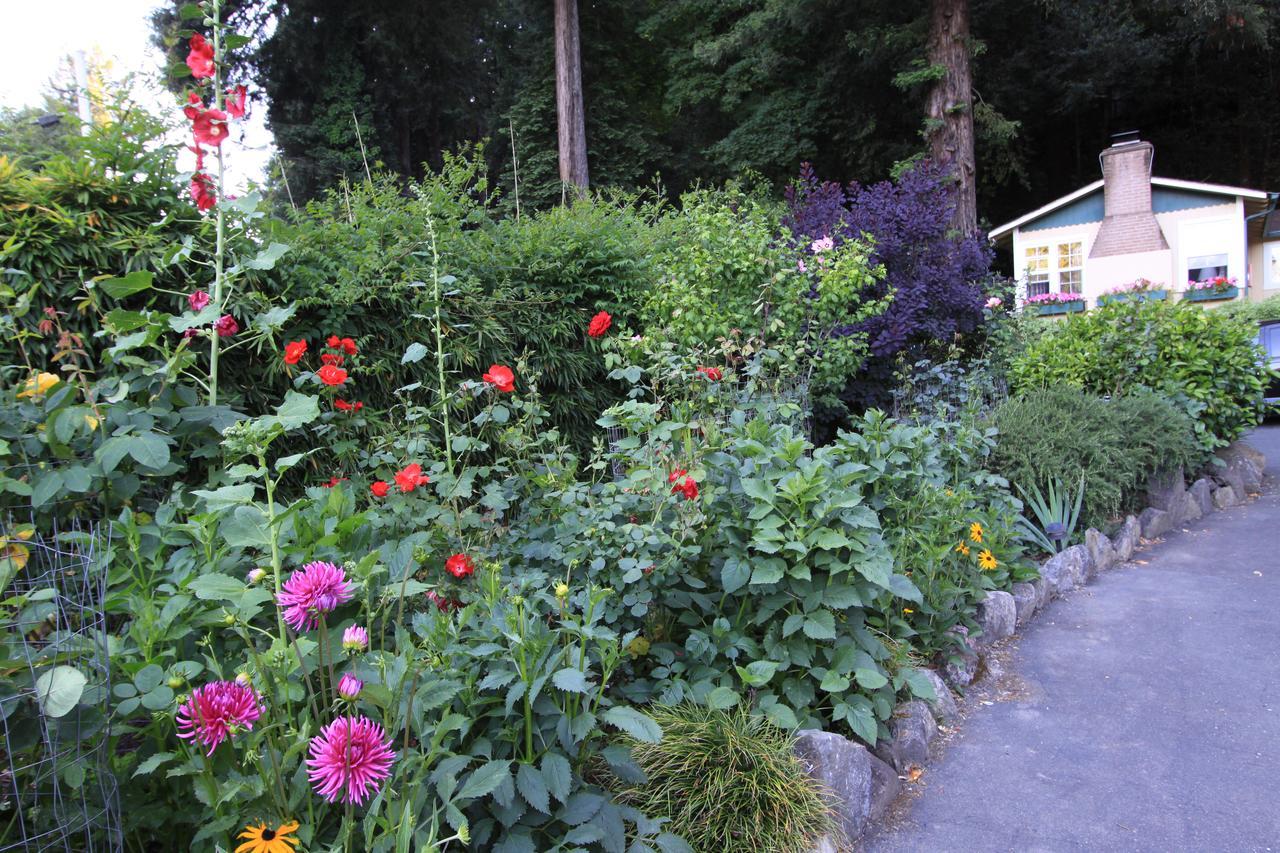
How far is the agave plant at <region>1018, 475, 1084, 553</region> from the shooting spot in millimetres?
4414

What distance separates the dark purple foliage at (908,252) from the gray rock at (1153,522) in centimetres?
178

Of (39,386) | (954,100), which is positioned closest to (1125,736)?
(39,386)

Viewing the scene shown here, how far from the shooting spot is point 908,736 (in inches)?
97.7

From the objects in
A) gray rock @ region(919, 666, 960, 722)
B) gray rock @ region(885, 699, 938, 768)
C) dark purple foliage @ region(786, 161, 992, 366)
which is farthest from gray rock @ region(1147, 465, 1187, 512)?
gray rock @ region(885, 699, 938, 768)

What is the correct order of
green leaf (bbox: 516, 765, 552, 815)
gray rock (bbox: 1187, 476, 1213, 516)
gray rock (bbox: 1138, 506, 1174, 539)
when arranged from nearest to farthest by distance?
green leaf (bbox: 516, 765, 552, 815)
gray rock (bbox: 1138, 506, 1174, 539)
gray rock (bbox: 1187, 476, 1213, 516)

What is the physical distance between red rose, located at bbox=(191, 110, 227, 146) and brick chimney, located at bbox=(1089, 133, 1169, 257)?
2023 centimetres

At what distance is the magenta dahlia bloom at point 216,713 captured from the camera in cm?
125

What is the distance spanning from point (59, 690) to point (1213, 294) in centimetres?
2053

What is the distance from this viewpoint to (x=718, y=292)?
4.57 meters

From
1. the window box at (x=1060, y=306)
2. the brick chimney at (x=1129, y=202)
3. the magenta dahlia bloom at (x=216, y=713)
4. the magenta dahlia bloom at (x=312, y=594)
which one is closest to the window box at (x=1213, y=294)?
the brick chimney at (x=1129, y=202)

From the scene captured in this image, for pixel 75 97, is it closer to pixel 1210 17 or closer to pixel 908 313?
pixel 908 313

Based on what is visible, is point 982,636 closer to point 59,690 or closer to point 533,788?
point 533,788

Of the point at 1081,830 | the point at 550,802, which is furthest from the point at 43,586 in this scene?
the point at 1081,830

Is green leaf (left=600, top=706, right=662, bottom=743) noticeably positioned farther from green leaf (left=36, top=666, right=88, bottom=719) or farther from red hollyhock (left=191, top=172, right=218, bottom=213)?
red hollyhock (left=191, top=172, right=218, bottom=213)
